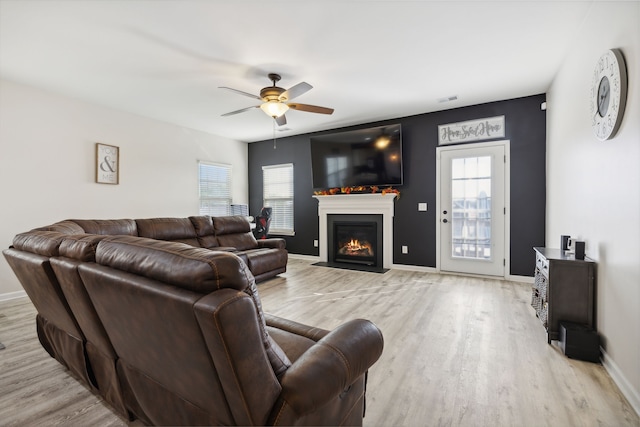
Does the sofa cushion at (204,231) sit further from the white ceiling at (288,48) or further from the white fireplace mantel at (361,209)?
the white fireplace mantel at (361,209)

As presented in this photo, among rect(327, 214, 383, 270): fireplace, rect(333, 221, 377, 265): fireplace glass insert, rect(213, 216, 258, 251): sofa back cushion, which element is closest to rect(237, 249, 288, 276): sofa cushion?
rect(213, 216, 258, 251): sofa back cushion

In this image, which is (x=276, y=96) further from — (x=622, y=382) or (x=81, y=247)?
(x=622, y=382)

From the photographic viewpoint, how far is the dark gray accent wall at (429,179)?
418 cm

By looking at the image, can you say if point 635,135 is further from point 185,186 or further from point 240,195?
point 240,195

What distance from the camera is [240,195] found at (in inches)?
274

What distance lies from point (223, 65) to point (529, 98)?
412 cm

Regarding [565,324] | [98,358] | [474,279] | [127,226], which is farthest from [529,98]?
[127,226]

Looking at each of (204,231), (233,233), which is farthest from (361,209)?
(204,231)

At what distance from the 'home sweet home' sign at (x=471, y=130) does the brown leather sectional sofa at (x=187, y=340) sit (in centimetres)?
422

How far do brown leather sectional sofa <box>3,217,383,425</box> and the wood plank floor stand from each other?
390mm

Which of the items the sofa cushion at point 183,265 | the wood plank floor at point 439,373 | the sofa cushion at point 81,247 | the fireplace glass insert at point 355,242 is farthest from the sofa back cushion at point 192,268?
the fireplace glass insert at point 355,242

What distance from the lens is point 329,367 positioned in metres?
1.01

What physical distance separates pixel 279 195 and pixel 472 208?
12.9 ft

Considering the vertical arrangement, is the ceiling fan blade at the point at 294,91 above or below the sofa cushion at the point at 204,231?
above
